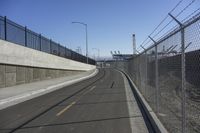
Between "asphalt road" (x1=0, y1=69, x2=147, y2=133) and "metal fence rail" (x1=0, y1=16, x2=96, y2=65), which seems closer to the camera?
"asphalt road" (x1=0, y1=69, x2=147, y2=133)

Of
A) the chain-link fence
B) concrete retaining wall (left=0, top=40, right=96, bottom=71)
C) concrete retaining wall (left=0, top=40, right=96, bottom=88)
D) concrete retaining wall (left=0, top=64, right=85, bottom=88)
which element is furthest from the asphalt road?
concrete retaining wall (left=0, top=40, right=96, bottom=71)

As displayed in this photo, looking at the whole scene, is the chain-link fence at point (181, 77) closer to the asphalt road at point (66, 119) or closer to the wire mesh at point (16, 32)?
the asphalt road at point (66, 119)

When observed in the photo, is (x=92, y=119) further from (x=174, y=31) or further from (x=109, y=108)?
(x=174, y=31)

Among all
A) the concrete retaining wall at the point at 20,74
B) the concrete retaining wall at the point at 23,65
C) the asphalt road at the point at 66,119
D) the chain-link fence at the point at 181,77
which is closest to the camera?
the chain-link fence at the point at 181,77

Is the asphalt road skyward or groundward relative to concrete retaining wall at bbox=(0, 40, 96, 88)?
groundward

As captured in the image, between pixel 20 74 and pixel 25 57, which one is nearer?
pixel 20 74

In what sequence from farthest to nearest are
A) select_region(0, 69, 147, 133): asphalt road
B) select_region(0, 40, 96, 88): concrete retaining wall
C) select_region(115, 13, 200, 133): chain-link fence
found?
select_region(0, 40, 96, 88): concrete retaining wall → select_region(0, 69, 147, 133): asphalt road → select_region(115, 13, 200, 133): chain-link fence

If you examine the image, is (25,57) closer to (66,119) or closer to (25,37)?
(25,37)

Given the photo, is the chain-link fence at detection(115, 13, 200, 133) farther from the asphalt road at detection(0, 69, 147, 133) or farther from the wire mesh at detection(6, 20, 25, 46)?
the wire mesh at detection(6, 20, 25, 46)

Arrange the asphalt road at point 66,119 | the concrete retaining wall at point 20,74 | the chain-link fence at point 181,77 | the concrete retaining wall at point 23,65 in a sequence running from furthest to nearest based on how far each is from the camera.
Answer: the concrete retaining wall at point 23,65, the concrete retaining wall at point 20,74, the asphalt road at point 66,119, the chain-link fence at point 181,77

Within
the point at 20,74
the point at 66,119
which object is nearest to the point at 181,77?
the point at 66,119

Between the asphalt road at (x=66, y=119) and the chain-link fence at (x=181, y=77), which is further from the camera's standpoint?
the asphalt road at (x=66, y=119)

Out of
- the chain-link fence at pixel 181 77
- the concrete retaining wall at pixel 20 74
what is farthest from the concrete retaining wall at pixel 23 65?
the chain-link fence at pixel 181 77

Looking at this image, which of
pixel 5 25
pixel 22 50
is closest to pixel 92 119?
pixel 5 25
